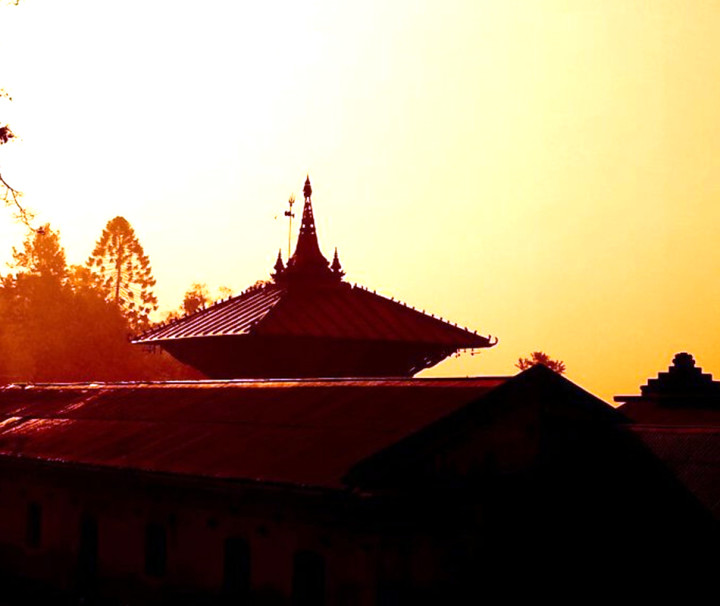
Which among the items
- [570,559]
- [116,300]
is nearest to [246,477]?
[570,559]

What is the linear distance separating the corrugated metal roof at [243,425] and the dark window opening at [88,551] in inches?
51.9

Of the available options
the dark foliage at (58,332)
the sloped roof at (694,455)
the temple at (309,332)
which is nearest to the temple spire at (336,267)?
the temple at (309,332)

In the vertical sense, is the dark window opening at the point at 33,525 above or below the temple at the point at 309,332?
below

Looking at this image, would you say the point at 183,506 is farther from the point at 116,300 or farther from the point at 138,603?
the point at 116,300

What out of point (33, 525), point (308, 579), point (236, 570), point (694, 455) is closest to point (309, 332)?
point (33, 525)

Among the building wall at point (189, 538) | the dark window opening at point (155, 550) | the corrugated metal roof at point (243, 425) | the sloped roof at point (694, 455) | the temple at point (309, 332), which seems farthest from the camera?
the temple at point (309, 332)

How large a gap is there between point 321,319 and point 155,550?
13863 mm

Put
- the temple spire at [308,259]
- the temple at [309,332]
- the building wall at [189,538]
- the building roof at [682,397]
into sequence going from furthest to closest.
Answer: the building roof at [682,397] → the temple spire at [308,259] → the temple at [309,332] → the building wall at [189,538]

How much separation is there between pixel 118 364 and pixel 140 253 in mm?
22715

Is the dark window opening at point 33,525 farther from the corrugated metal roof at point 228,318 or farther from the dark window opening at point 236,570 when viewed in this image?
the corrugated metal roof at point 228,318

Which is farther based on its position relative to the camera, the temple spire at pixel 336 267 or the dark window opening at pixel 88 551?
the temple spire at pixel 336 267

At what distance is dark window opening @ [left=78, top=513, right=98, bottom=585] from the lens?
932 inches

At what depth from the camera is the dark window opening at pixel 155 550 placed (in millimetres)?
21734

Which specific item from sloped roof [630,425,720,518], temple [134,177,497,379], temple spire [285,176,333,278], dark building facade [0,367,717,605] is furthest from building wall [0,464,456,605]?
temple spire [285,176,333,278]
